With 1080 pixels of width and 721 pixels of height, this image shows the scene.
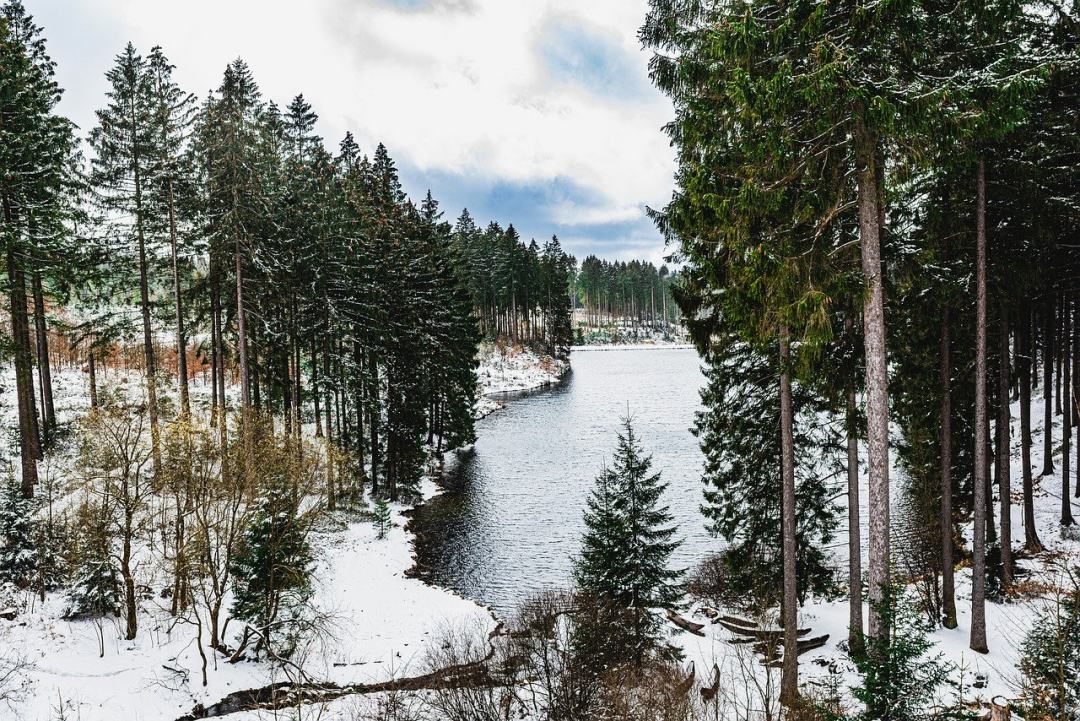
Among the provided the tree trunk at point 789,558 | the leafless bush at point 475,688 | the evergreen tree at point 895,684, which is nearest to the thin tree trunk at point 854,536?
the tree trunk at point 789,558

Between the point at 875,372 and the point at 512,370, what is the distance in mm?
64200

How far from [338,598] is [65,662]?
728 cm

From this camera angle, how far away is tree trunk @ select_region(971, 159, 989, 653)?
1120 cm

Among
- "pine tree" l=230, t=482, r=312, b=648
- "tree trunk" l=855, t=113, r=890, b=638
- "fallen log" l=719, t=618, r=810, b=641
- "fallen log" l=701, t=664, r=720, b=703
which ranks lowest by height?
"fallen log" l=719, t=618, r=810, b=641

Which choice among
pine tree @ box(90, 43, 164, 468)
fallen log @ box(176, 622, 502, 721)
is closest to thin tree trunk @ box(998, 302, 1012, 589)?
fallen log @ box(176, 622, 502, 721)

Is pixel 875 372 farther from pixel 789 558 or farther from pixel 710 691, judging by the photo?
pixel 710 691

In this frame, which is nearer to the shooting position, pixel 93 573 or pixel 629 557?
pixel 93 573

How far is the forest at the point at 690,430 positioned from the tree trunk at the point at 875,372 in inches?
2.2

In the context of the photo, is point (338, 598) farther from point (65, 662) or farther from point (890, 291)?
point (890, 291)

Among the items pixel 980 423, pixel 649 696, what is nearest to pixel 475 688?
pixel 649 696

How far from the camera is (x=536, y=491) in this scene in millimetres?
30281

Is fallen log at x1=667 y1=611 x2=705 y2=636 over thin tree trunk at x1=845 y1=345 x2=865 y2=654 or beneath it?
beneath

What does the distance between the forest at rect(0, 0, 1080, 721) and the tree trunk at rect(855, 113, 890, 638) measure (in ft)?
0.19

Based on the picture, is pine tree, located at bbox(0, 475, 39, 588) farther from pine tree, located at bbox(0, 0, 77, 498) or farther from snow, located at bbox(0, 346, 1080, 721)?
pine tree, located at bbox(0, 0, 77, 498)
